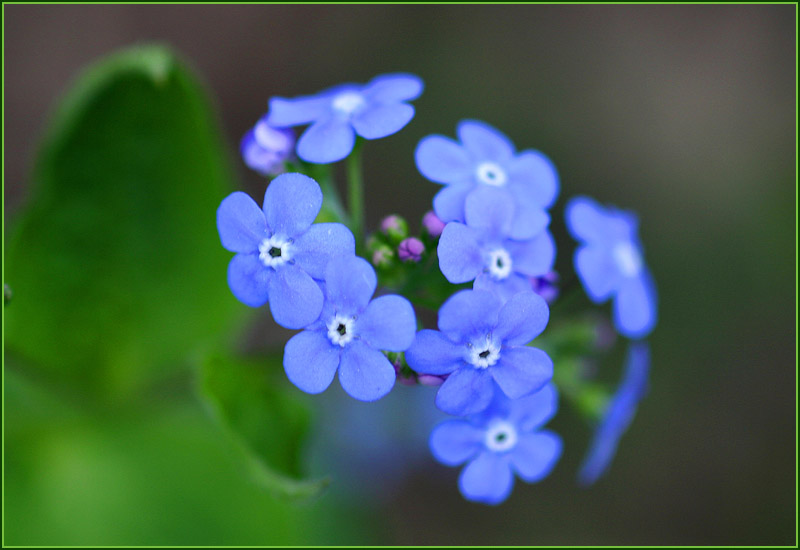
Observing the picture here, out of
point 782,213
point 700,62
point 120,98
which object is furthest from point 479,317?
point 700,62

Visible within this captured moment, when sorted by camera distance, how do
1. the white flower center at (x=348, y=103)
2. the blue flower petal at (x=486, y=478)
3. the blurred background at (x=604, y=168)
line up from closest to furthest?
the blue flower petal at (x=486, y=478) → the white flower center at (x=348, y=103) → the blurred background at (x=604, y=168)

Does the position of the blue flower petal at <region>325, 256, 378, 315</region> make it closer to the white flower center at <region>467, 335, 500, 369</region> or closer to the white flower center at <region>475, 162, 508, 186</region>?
the white flower center at <region>467, 335, 500, 369</region>

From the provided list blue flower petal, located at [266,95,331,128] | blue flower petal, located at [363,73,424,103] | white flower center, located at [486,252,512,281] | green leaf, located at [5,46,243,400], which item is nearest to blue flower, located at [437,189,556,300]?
white flower center, located at [486,252,512,281]

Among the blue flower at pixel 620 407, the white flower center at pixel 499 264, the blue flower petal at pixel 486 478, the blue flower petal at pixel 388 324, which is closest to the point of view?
the blue flower petal at pixel 388 324

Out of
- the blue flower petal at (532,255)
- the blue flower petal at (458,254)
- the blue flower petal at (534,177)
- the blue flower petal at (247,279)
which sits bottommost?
the blue flower petal at (247,279)

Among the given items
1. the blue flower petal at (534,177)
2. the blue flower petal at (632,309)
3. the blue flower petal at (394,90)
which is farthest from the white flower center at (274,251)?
the blue flower petal at (632,309)

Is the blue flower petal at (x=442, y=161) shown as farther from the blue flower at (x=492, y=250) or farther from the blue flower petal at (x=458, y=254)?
the blue flower petal at (x=458, y=254)

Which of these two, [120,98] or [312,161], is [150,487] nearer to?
[120,98]
